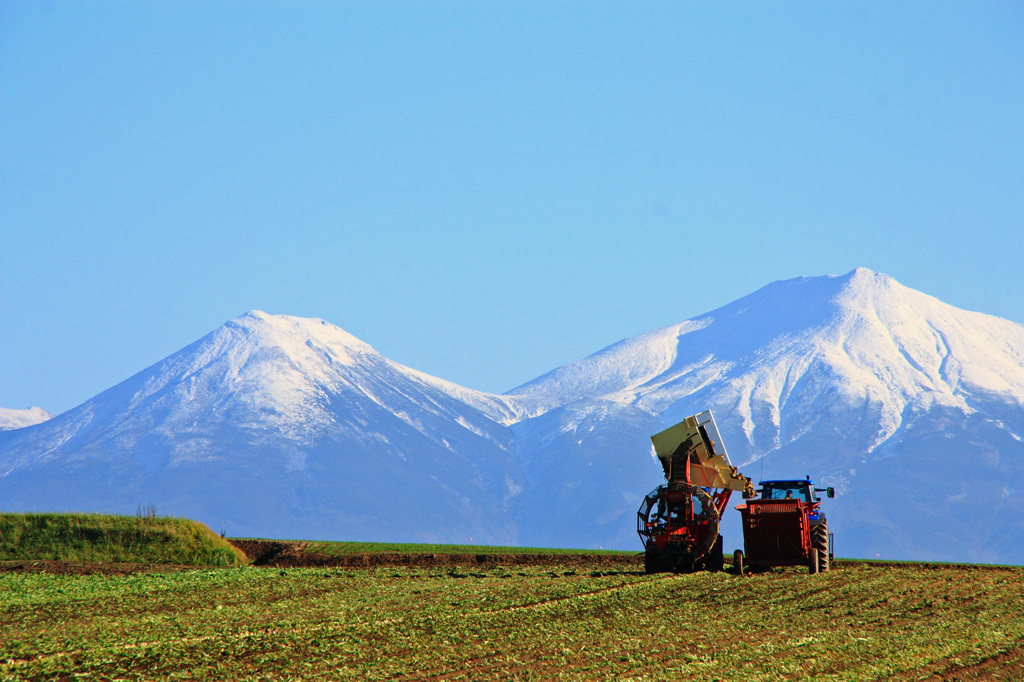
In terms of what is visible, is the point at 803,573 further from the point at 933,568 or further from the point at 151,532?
the point at 151,532

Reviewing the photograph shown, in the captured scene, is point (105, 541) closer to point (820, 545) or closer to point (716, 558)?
point (716, 558)

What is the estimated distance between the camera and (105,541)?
4153 cm

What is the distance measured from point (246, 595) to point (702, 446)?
1478cm

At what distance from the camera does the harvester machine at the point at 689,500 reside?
3369cm

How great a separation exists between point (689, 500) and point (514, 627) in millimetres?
13060

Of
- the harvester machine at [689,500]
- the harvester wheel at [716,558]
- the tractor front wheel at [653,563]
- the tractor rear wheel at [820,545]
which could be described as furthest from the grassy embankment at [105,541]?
the tractor rear wheel at [820,545]

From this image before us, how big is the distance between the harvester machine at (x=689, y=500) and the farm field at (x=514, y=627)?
1.40 metres

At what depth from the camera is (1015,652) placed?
2009 centimetres

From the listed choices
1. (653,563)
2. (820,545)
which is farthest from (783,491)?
(653,563)

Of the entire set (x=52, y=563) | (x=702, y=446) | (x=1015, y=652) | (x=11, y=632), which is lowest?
(x=1015, y=652)

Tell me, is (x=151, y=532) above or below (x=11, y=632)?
above

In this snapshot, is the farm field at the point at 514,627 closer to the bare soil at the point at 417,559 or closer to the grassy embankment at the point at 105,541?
the grassy embankment at the point at 105,541

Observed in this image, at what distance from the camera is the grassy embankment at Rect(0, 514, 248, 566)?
40938 millimetres

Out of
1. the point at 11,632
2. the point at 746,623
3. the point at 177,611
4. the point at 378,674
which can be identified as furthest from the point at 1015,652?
the point at 11,632
